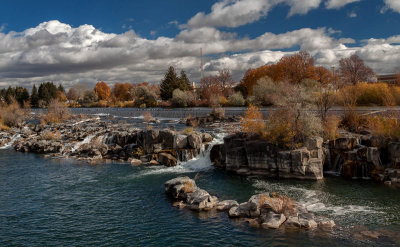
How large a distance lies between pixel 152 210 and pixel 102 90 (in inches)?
5733

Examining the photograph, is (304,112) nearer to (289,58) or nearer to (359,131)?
(359,131)

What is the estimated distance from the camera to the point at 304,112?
2583 centimetres

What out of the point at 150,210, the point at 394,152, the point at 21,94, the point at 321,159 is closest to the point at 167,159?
the point at 150,210

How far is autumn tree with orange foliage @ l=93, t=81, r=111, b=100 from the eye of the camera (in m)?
153

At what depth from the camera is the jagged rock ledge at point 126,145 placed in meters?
30.7

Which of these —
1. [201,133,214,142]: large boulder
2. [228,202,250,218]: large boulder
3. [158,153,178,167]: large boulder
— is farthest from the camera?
[201,133,214,142]: large boulder

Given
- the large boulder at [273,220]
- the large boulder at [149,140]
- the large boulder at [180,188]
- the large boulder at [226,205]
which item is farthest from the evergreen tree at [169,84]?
the large boulder at [273,220]

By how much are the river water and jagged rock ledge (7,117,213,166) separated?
3226 millimetres

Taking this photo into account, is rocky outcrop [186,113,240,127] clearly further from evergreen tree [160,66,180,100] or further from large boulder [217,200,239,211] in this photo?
evergreen tree [160,66,180,100]

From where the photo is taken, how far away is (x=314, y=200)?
18844 mm

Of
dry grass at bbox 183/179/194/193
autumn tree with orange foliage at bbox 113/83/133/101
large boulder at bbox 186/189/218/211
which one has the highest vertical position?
autumn tree with orange foliage at bbox 113/83/133/101

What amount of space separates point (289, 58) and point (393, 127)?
54.9m

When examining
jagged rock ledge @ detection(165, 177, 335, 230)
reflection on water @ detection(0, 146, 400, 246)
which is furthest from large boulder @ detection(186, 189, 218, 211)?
reflection on water @ detection(0, 146, 400, 246)

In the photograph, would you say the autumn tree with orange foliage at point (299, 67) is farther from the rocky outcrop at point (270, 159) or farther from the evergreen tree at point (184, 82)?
the rocky outcrop at point (270, 159)
